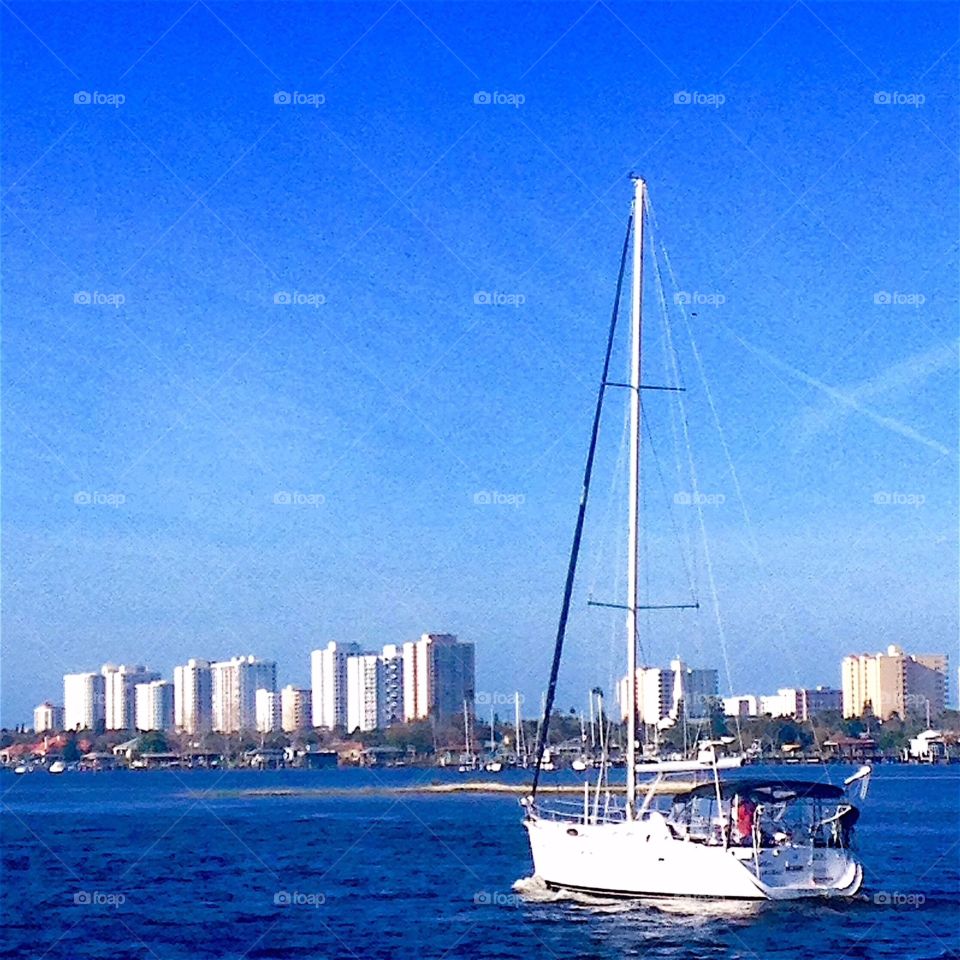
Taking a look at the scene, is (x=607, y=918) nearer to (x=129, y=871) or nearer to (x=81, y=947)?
(x=81, y=947)

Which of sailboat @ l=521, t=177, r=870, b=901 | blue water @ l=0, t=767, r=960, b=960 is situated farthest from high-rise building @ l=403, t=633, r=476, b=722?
sailboat @ l=521, t=177, r=870, b=901

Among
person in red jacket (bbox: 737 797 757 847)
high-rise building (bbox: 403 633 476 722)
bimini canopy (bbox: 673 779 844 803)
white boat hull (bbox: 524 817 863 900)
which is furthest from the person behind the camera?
high-rise building (bbox: 403 633 476 722)

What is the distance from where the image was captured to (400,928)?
35375 millimetres

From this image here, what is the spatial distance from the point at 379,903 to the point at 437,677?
148 meters

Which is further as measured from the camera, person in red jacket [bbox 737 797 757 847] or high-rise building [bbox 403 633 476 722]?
high-rise building [bbox 403 633 476 722]

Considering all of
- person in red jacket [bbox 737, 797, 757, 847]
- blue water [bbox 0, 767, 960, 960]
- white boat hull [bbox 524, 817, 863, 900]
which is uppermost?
person in red jacket [bbox 737, 797, 757, 847]

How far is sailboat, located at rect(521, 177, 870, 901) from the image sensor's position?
1369 inches

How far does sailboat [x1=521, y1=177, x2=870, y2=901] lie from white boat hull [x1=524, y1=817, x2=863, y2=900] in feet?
0.07

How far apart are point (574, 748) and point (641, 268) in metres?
128

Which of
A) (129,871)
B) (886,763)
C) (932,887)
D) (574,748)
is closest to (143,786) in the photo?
(574,748)

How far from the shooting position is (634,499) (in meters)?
37.8

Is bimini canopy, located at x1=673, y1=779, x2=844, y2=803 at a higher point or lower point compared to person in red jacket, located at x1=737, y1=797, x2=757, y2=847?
higher

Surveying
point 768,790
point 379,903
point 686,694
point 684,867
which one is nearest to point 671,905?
point 684,867

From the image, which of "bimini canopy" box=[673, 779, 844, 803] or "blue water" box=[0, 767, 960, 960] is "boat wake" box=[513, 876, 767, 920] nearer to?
"blue water" box=[0, 767, 960, 960]
